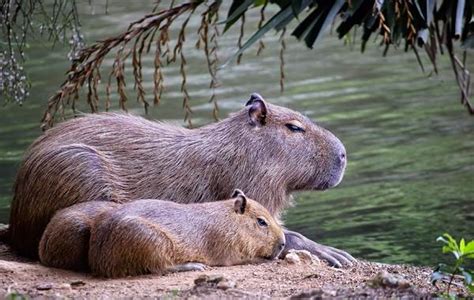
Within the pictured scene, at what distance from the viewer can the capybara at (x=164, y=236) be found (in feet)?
20.5

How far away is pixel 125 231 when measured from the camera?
6.20 m

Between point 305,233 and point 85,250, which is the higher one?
point 85,250

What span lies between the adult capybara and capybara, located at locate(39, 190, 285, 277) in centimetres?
24

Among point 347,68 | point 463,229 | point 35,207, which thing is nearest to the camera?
point 35,207

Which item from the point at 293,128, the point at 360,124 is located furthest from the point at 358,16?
the point at 360,124

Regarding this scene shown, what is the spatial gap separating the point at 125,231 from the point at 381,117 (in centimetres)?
866

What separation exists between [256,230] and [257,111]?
762mm

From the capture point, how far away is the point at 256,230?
6.68 metres

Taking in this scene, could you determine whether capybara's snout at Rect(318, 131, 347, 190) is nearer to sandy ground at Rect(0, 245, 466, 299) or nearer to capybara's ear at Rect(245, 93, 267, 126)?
capybara's ear at Rect(245, 93, 267, 126)

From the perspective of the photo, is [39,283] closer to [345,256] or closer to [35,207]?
[35,207]

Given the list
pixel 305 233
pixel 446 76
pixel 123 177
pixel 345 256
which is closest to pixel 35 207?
pixel 123 177

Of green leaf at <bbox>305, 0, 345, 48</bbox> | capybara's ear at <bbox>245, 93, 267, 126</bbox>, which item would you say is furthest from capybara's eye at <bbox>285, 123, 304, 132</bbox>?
green leaf at <bbox>305, 0, 345, 48</bbox>

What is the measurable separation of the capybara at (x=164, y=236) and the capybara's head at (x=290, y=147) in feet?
1.34

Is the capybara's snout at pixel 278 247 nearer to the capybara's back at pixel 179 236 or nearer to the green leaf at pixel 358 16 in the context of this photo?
the capybara's back at pixel 179 236
